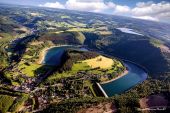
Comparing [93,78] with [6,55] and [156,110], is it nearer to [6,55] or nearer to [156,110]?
[156,110]

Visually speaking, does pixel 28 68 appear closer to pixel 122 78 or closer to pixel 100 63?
pixel 100 63

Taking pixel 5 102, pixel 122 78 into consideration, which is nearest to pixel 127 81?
pixel 122 78

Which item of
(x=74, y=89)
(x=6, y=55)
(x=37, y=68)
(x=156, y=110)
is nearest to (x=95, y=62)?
(x=37, y=68)

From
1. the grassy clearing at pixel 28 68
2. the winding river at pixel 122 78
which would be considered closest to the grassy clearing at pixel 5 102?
the grassy clearing at pixel 28 68

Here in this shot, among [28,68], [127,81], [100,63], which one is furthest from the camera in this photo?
[100,63]

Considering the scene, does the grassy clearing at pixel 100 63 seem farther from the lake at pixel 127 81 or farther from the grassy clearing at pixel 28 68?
the grassy clearing at pixel 28 68

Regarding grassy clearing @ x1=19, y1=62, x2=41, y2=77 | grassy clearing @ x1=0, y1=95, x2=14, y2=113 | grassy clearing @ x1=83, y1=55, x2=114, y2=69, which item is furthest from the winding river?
grassy clearing @ x1=0, y1=95, x2=14, y2=113

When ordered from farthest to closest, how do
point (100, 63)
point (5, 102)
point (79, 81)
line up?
point (100, 63)
point (79, 81)
point (5, 102)

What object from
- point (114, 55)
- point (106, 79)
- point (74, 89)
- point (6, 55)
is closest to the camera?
point (74, 89)
